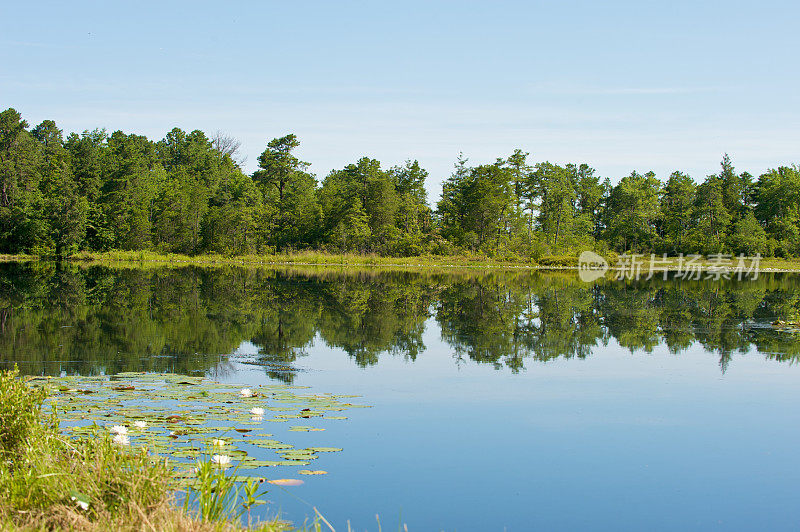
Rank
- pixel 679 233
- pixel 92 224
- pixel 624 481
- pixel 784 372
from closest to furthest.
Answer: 1. pixel 624 481
2. pixel 784 372
3. pixel 92 224
4. pixel 679 233

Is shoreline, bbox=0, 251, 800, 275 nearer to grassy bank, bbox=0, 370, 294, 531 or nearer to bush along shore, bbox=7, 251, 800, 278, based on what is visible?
bush along shore, bbox=7, 251, 800, 278

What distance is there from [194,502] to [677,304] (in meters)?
22.7

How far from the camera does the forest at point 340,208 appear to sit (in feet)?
185

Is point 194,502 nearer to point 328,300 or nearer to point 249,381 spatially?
point 249,381

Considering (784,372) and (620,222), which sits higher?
(620,222)

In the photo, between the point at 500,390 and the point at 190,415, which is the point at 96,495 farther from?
the point at 500,390

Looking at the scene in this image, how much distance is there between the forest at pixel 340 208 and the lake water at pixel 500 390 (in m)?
35.4

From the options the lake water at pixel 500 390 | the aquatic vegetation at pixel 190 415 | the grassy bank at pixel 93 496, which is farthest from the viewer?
the aquatic vegetation at pixel 190 415

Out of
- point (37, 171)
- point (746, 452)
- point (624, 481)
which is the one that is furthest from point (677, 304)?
point (37, 171)

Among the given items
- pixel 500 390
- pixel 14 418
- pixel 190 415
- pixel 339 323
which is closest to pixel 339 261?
pixel 339 323

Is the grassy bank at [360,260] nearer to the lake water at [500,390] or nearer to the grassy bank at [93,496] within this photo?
the lake water at [500,390]

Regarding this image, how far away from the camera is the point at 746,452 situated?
288 inches

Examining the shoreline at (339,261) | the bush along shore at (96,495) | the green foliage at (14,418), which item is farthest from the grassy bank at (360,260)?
the bush along shore at (96,495)

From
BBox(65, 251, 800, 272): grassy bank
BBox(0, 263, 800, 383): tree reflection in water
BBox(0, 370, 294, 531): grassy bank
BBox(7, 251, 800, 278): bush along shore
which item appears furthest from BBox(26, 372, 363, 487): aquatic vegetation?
BBox(65, 251, 800, 272): grassy bank
